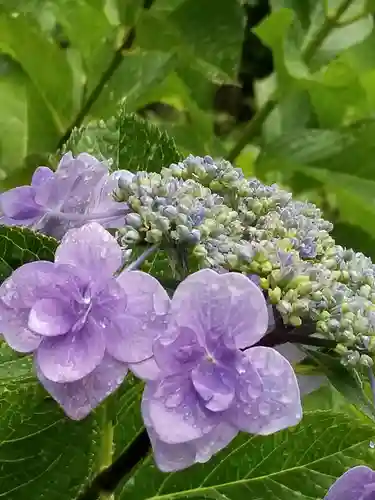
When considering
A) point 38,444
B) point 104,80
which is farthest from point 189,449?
point 104,80

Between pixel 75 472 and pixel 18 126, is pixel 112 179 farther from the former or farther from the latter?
pixel 18 126

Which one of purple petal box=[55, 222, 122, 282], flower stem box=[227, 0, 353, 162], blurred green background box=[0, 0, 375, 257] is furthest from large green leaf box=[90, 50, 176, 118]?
purple petal box=[55, 222, 122, 282]

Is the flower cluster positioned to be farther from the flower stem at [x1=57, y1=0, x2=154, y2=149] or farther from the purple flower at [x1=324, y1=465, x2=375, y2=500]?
the flower stem at [x1=57, y1=0, x2=154, y2=149]

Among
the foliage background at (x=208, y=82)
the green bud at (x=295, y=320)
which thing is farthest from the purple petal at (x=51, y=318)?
the foliage background at (x=208, y=82)

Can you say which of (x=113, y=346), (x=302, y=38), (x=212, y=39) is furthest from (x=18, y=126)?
(x=113, y=346)

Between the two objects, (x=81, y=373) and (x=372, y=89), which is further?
(x=372, y=89)
